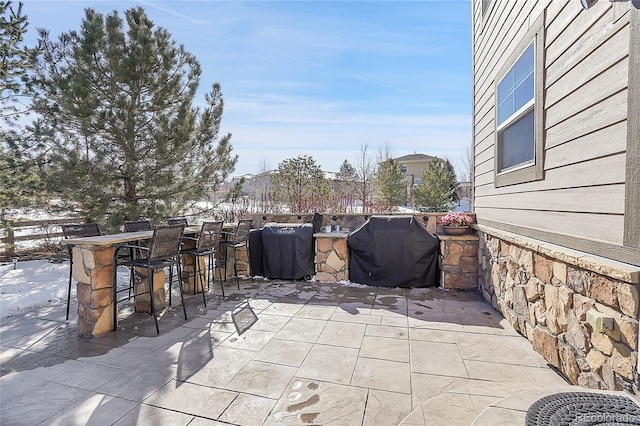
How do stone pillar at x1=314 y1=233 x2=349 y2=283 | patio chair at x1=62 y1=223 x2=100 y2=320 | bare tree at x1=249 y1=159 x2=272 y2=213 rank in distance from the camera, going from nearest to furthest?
patio chair at x1=62 y1=223 x2=100 y2=320, stone pillar at x1=314 y1=233 x2=349 y2=283, bare tree at x1=249 y1=159 x2=272 y2=213

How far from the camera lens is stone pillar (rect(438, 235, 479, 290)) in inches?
182

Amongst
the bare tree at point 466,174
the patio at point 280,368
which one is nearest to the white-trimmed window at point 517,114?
the patio at point 280,368

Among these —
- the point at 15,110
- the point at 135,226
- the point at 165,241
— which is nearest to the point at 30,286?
the point at 135,226

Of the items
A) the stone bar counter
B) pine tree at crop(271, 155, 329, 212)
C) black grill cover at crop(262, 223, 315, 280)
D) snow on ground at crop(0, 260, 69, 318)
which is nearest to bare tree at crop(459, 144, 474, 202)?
pine tree at crop(271, 155, 329, 212)

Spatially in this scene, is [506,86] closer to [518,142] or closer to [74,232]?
[518,142]

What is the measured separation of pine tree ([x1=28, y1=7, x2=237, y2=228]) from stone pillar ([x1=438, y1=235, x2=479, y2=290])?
17.2 ft

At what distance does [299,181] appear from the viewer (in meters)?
11.8

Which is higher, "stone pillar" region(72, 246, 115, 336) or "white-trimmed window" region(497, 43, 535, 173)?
"white-trimmed window" region(497, 43, 535, 173)

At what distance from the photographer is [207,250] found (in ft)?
13.8

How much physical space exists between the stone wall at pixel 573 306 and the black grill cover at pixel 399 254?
1.29m

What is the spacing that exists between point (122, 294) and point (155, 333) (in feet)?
5.97

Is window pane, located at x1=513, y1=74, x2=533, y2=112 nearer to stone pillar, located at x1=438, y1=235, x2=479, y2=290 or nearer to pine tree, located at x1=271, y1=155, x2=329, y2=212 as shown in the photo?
stone pillar, located at x1=438, y1=235, x2=479, y2=290

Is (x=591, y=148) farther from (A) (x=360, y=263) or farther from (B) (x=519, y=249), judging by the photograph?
(A) (x=360, y=263)

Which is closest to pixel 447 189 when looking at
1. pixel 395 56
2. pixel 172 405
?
pixel 395 56
